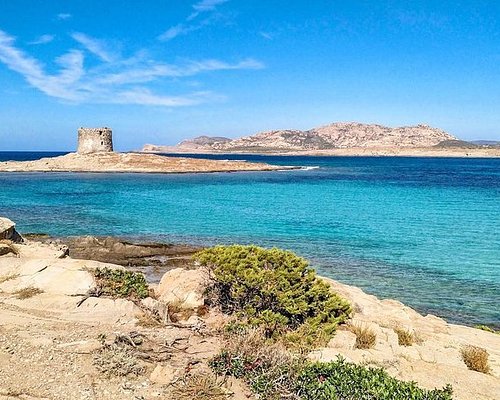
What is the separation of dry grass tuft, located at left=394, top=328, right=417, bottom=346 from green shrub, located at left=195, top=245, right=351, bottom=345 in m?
1.19

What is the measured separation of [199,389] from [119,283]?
19.7 ft

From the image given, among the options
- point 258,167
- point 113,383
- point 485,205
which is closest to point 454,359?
point 113,383

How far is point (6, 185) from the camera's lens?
6119 centimetres

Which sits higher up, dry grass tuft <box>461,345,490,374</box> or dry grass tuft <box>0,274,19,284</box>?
dry grass tuft <box>0,274,19,284</box>

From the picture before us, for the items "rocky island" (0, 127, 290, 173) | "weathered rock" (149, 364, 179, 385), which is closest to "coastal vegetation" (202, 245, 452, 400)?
"weathered rock" (149, 364, 179, 385)

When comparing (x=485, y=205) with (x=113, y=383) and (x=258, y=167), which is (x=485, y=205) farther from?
(x=258, y=167)

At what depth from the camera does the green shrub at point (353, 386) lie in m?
6.57

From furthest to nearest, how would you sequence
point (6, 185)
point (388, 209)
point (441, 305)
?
point (6, 185) < point (388, 209) < point (441, 305)

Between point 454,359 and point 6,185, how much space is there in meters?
64.2

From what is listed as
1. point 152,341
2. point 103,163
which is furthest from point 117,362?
point 103,163

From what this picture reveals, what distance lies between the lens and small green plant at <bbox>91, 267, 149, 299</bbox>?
1147cm

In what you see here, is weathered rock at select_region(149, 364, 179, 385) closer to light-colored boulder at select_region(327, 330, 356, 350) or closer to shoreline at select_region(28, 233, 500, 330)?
light-colored boulder at select_region(327, 330, 356, 350)

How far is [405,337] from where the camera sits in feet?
32.1

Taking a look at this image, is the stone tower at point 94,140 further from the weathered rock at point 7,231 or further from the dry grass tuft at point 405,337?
the dry grass tuft at point 405,337
